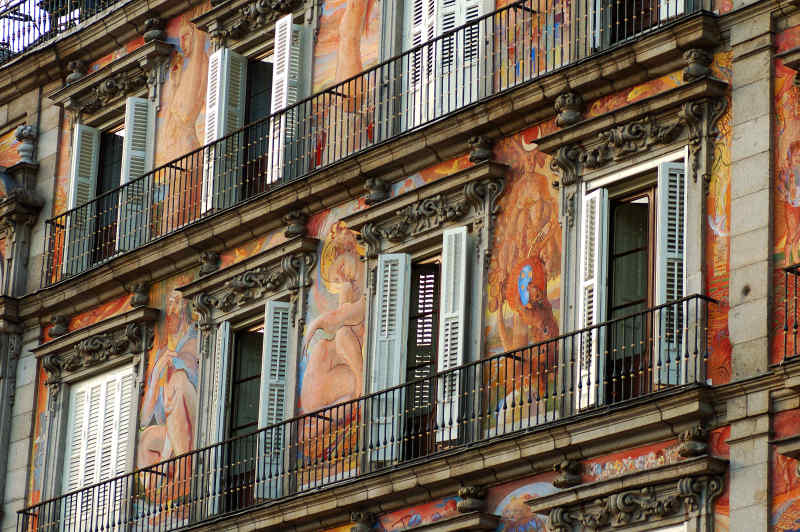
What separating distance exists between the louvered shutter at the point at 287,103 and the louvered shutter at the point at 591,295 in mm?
5377

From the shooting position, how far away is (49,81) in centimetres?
3438

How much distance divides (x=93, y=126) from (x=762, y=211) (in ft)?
42.9

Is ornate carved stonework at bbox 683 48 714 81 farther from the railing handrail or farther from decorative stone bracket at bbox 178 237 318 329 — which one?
decorative stone bracket at bbox 178 237 318 329

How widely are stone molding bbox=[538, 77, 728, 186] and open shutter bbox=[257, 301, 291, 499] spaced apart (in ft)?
14.9

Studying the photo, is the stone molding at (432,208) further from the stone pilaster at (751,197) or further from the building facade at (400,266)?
the stone pilaster at (751,197)

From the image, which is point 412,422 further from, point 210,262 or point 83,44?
point 83,44

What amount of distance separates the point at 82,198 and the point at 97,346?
8.80 feet

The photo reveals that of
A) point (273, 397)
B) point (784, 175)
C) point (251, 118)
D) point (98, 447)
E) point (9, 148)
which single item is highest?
point (9, 148)

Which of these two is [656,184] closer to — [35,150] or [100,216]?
[100,216]

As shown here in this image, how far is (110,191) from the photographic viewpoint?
104ft

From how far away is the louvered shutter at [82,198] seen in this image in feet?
106

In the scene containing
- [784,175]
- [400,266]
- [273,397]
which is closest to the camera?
[784,175]

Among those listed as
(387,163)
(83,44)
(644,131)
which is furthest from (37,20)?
(644,131)

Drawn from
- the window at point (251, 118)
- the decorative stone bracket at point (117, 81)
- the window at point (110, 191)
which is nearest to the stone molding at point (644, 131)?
the window at point (251, 118)
